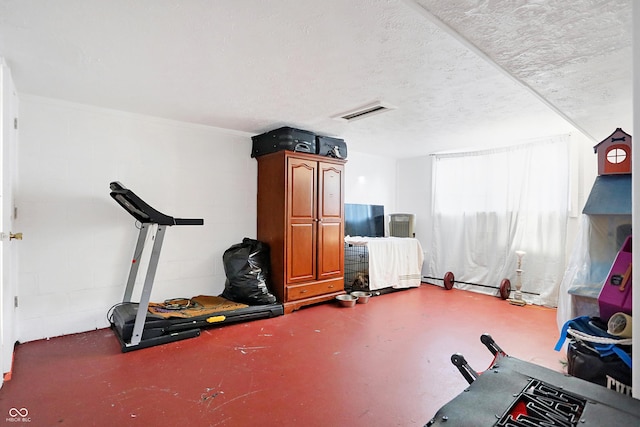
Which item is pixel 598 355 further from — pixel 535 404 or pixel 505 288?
pixel 505 288

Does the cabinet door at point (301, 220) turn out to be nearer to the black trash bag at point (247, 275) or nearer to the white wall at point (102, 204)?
the black trash bag at point (247, 275)

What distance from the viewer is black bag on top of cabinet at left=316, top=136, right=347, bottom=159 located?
4.43 m

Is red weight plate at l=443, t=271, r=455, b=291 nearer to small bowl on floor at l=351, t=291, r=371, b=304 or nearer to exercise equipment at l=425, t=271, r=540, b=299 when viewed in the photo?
exercise equipment at l=425, t=271, r=540, b=299

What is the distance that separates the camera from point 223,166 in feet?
14.0

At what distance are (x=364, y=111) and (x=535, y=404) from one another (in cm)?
304

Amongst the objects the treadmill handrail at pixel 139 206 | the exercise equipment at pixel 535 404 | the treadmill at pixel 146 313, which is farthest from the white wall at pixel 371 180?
the exercise equipment at pixel 535 404

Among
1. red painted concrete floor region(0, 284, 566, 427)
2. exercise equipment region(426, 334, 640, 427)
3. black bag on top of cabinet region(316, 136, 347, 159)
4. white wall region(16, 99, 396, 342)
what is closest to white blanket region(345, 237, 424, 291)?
red painted concrete floor region(0, 284, 566, 427)

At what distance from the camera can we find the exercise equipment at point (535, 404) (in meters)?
0.88

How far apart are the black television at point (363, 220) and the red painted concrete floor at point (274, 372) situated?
2009 millimetres

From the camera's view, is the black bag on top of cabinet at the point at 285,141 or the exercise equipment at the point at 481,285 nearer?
the black bag on top of cabinet at the point at 285,141

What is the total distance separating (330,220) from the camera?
15.0 feet

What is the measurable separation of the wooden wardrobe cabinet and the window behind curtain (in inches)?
87.9

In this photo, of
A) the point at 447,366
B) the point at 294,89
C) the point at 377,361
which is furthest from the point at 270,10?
the point at 447,366

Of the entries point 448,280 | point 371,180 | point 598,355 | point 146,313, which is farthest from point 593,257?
point 371,180
